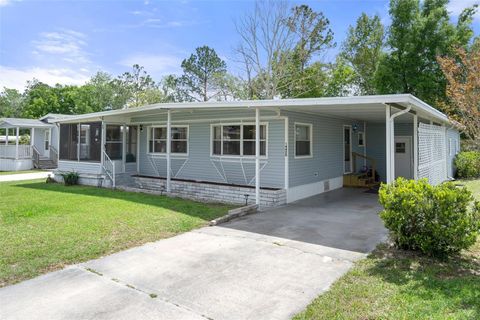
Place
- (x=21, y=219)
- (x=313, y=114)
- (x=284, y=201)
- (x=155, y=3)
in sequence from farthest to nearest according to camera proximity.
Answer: (x=155, y=3) < (x=313, y=114) < (x=284, y=201) < (x=21, y=219)

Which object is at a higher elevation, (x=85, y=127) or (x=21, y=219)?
(x=85, y=127)

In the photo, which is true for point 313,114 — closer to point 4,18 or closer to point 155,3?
point 155,3

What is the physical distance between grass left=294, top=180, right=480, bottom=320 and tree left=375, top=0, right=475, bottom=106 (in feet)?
60.8

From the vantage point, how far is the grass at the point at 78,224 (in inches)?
199

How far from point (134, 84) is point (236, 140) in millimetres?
32298

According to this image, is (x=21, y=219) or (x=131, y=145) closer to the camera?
(x=21, y=219)

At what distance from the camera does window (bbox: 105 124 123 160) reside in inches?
524

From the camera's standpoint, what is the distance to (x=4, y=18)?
14.4 m

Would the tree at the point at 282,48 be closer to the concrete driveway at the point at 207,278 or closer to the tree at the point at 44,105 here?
the concrete driveway at the point at 207,278

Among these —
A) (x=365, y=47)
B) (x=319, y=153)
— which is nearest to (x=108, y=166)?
(x=319, y=153)

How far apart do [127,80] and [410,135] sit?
33.5 m

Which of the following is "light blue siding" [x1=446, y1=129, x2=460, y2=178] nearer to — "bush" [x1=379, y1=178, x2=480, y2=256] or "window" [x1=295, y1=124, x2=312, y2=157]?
"window" [x1=295, y1=124, x2=312, y2=157]

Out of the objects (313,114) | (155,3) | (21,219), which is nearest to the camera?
(21,219)

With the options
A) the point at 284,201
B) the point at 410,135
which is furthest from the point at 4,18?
the point at 410,135
